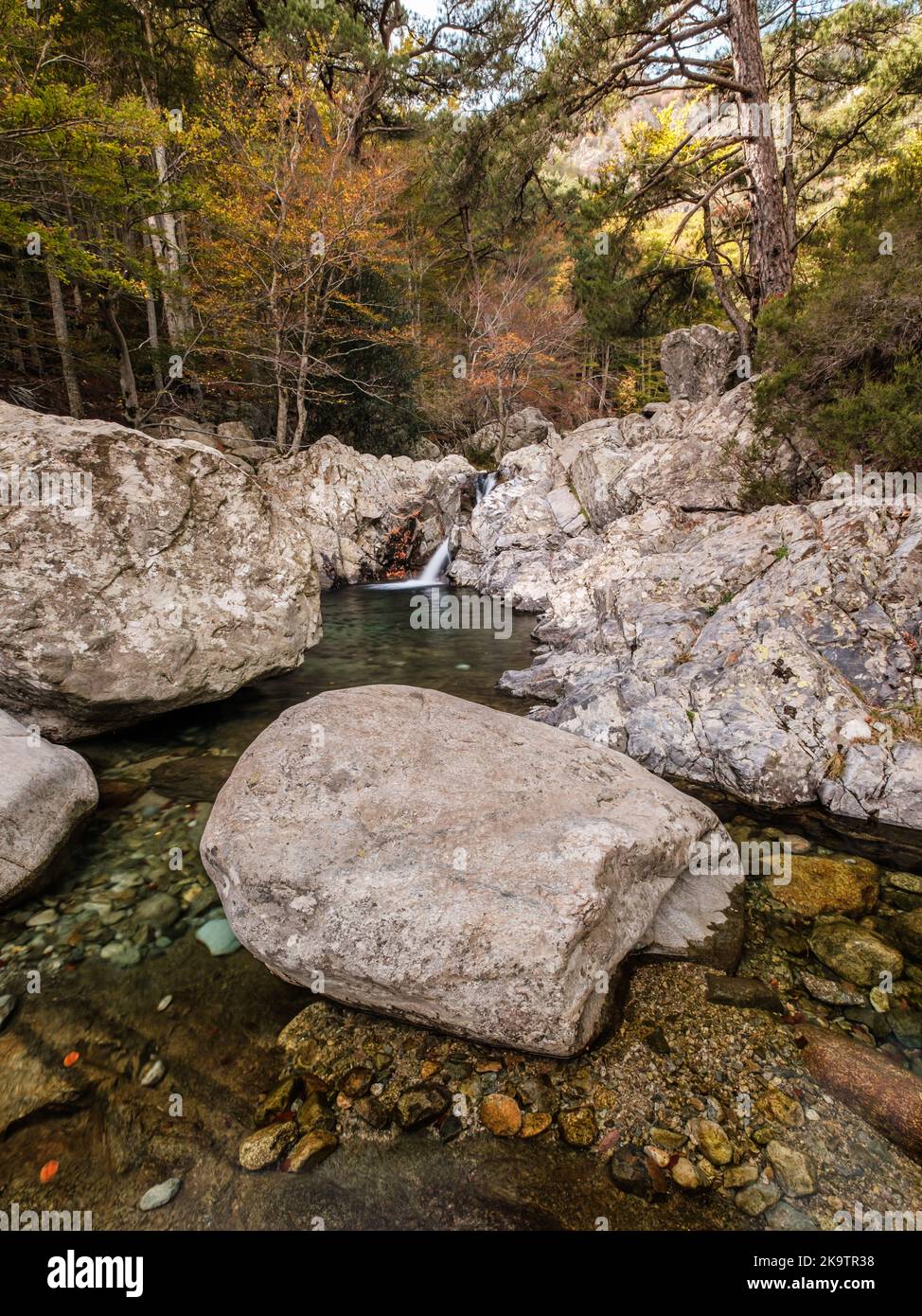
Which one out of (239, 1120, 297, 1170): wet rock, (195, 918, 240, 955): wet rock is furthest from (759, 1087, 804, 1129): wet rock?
(195, 918, 240, 955): wet rock

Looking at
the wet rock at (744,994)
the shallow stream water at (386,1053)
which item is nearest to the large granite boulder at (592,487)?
the shallow stream water at (386,1053)

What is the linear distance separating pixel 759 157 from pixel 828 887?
13.9 meters

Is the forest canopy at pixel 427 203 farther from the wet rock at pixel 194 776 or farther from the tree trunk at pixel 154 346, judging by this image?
the wet rock at pixel 194 776

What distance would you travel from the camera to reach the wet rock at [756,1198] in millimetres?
2039

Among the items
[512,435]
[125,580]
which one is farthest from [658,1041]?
[512,435]

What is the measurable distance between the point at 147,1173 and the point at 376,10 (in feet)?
107

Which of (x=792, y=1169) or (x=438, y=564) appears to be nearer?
(x=792, y=1169)

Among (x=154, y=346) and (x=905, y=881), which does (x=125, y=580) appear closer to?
(x=905, y=881)

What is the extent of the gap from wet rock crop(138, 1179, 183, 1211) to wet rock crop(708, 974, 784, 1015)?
2.60 meters

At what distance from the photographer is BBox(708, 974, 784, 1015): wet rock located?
9.49ft

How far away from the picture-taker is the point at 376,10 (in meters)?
20.7

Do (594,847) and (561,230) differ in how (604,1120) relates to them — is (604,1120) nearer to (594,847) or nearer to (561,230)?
(594,847)

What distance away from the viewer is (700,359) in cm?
1441
